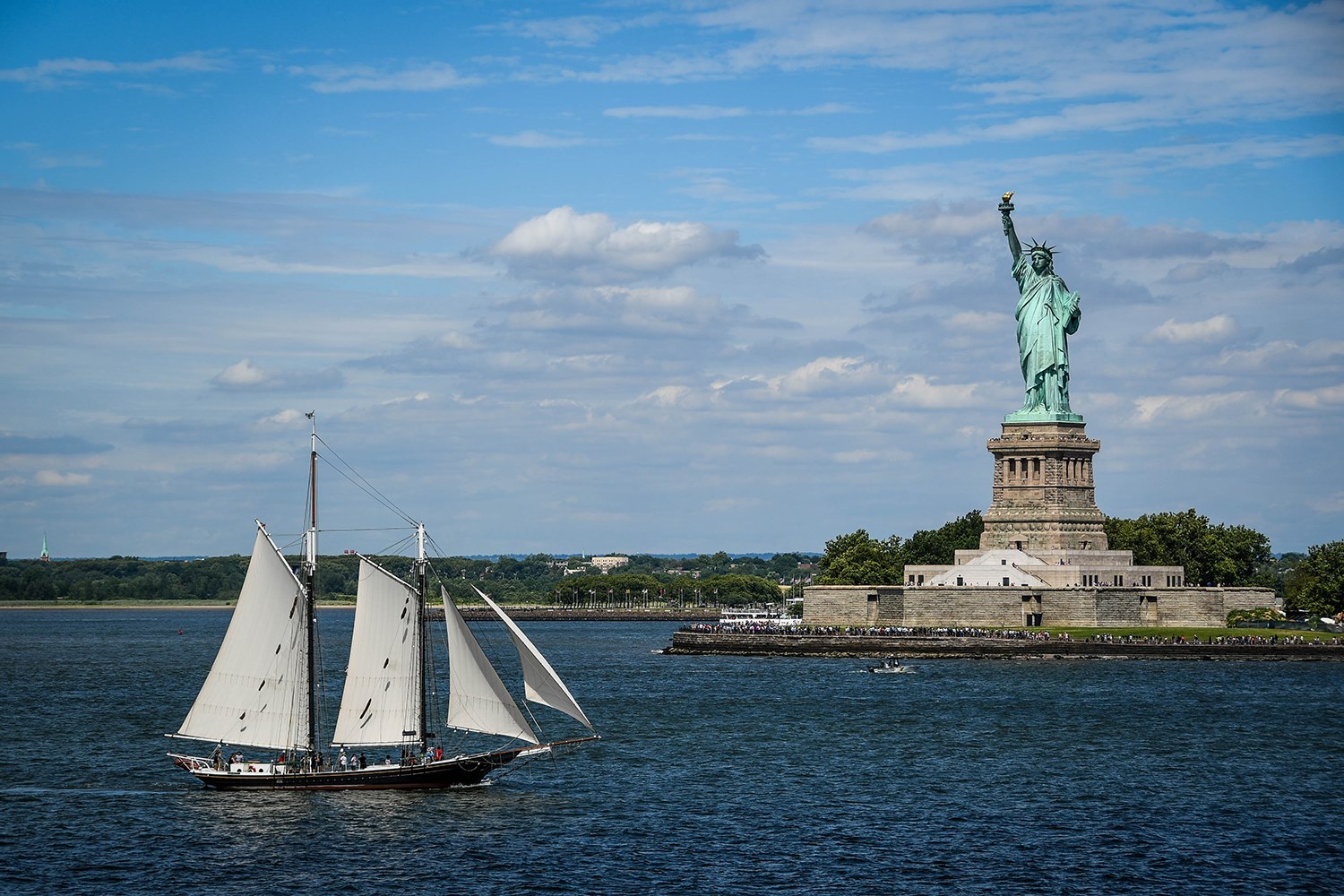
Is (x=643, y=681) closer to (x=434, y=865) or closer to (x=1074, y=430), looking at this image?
(x=1074, y=430)

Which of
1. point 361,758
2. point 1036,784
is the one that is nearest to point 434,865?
point 361,758

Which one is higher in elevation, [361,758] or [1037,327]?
[1037,327]

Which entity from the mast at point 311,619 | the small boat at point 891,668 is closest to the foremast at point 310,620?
the mast at point 311,619

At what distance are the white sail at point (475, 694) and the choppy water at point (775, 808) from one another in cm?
256

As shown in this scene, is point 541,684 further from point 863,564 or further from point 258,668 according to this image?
point 863,564

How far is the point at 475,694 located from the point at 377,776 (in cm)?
448

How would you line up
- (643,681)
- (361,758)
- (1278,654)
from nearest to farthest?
(361,758), (643,681), (1278,654)

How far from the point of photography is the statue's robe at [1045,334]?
140 metres

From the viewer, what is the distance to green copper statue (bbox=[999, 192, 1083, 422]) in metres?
140

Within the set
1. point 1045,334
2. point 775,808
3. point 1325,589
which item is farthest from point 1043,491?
point 775,808

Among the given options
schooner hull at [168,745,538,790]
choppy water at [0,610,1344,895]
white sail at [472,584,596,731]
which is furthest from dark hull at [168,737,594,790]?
white sail at [472,584,596,731]

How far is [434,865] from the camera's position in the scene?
167 ft

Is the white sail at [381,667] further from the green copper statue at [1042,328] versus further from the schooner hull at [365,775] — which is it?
the green copper statue at [1042,328]

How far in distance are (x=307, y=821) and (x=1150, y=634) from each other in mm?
85664
